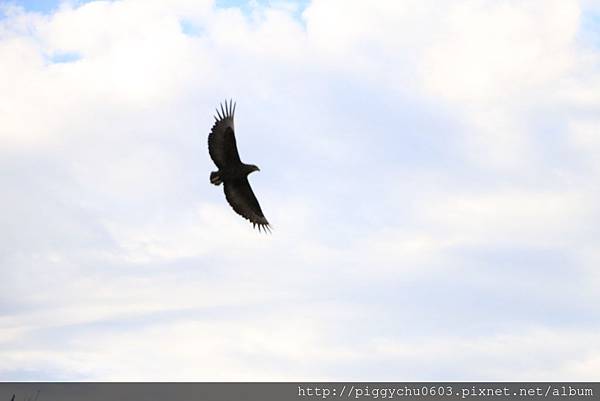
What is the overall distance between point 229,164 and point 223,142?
116 centimetres

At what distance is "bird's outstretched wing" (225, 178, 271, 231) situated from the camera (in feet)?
180

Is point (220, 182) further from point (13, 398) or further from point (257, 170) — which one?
point (13, 398)

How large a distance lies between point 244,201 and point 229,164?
2.56 meters

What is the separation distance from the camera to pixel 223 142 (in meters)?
53.7

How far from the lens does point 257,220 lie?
185ft

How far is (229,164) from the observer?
54062mm

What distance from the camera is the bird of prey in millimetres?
53656

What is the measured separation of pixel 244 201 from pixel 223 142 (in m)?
3.66

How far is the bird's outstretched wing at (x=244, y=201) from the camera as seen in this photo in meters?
55.0

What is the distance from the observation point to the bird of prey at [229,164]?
53656 millimetres

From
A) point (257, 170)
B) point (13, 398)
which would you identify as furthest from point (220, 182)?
point (13, 398)

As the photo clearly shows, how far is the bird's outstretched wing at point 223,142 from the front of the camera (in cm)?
5359

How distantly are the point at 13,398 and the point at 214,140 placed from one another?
1765cm

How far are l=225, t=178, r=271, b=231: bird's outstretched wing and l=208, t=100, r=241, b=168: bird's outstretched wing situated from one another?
1.30 metres
